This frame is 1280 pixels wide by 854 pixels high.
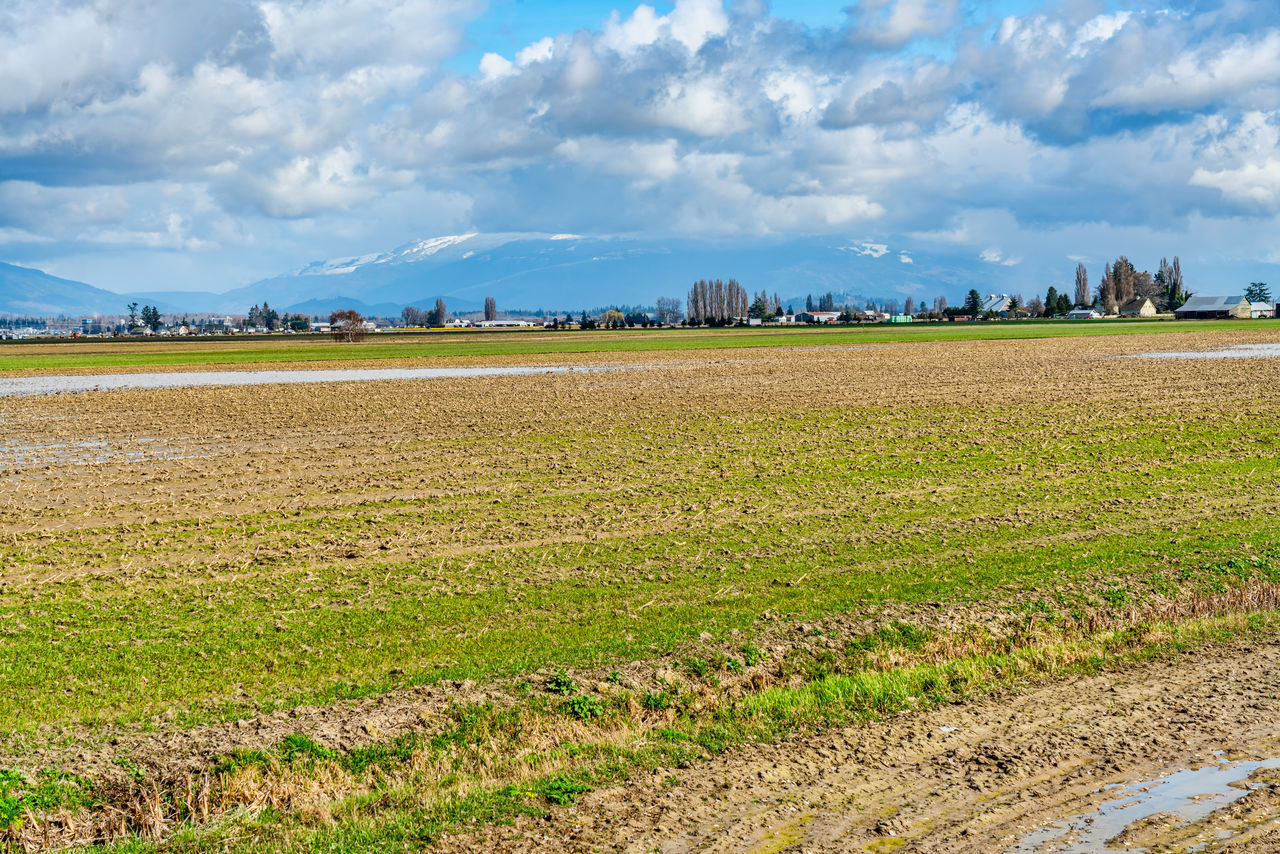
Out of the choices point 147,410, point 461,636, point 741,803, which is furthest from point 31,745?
point 147,410

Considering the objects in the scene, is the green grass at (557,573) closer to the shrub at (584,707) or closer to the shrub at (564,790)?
the shrub at (584,707)

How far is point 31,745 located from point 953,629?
31.9 feet

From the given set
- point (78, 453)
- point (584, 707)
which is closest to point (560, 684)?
point (584, 707)

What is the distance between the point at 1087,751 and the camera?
9.03 meters

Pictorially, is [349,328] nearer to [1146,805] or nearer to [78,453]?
[78,453]

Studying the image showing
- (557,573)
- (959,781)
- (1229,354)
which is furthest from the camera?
(1229,354)

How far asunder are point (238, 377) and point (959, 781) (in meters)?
64.4

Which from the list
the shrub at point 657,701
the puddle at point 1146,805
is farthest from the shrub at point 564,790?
the puddle at point 1146,805

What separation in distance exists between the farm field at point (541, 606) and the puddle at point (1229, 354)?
139ft

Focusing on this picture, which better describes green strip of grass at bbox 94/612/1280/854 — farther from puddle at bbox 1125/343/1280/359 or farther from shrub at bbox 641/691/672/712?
puddle at bbox 1125/343/1280/359

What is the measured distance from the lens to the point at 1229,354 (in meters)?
70.8

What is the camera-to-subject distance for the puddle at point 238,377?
57969 millimetres

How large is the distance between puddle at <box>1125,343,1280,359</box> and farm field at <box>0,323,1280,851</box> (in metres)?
42.4

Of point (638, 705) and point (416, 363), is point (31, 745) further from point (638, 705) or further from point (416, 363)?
point (416, 363)
